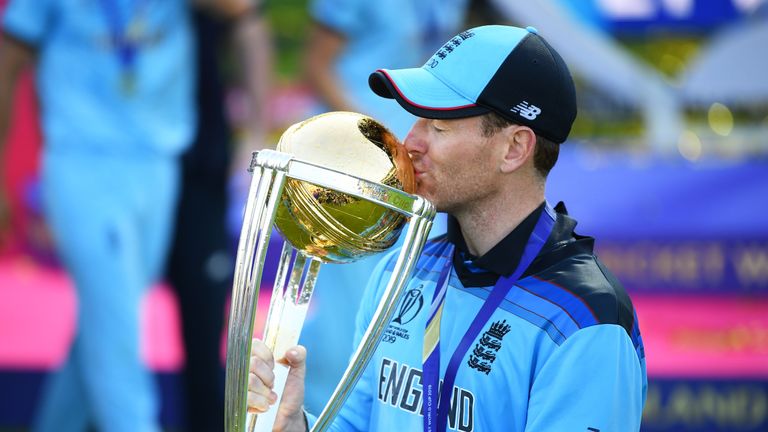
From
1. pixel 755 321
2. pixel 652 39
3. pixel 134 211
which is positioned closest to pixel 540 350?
pixel 134 211

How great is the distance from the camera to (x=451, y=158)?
1.77 m

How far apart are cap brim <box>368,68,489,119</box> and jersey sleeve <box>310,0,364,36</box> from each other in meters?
2.78

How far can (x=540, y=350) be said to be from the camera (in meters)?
1.69

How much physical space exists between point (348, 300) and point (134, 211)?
81 cm

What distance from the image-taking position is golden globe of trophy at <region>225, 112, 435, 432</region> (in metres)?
1.56

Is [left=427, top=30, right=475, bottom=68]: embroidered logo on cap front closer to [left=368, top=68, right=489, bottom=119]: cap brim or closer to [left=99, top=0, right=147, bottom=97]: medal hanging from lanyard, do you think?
[left=368, top=68, right=489, bottom=119]: cap brim

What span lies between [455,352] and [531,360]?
12cm

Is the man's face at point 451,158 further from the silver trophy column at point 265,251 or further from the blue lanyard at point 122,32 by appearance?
the blue lanyard at point 122,32

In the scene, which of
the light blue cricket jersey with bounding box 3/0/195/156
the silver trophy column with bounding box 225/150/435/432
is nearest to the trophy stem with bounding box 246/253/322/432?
the silver trophy column with bounding box 225/150/435/432

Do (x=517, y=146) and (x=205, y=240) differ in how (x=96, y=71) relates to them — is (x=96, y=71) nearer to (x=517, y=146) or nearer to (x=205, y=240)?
(x=205, y=240)

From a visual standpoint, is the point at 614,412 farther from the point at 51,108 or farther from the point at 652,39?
the point at 652,39

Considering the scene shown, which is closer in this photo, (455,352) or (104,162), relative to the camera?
(455,352)

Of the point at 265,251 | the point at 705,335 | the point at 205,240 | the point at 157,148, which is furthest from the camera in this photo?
the point at 705,335

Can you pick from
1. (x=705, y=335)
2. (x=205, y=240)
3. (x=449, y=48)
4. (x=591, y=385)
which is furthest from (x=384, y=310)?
(x=705, y=335)
